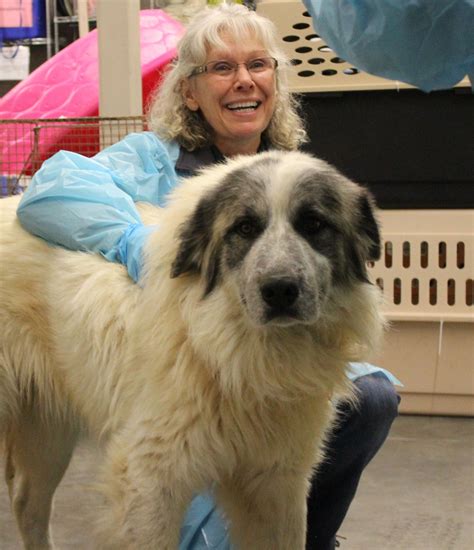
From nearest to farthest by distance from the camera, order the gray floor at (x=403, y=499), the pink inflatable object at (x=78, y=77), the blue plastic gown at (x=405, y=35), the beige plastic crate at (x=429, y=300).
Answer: the blue plastic gown at (x=405, y=35) < the gray floor at (x=403, y=499) < the beige plastic crate at (x=429, y=300) < the pink inflatable object at (x=78, y=77)

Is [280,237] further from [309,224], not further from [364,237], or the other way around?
[364,237]

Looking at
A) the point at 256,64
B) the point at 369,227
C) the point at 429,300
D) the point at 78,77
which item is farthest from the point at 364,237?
the point at 78,77

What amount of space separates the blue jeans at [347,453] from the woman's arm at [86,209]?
0.68 meters

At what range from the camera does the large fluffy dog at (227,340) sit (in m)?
1.92

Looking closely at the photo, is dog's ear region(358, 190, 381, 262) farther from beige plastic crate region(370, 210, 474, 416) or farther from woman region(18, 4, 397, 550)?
beige plastic crate region(370, 210, 474, 416)

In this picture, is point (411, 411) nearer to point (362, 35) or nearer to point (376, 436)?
point (376, 436)

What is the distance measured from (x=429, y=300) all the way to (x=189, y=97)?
2.07 meters

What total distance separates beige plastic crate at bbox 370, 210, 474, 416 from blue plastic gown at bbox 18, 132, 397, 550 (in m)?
1.94

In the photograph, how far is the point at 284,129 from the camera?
276 cm

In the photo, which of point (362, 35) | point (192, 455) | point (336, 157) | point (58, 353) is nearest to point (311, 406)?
point (192, 455)

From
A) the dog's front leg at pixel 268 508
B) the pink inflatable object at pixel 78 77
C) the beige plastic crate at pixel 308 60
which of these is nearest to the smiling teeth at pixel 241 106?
the dog's front leg at pixel 268 508

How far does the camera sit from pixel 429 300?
4.41m

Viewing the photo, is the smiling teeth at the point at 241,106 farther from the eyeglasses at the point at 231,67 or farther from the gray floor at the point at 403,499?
the gray floor at the point at 403,499

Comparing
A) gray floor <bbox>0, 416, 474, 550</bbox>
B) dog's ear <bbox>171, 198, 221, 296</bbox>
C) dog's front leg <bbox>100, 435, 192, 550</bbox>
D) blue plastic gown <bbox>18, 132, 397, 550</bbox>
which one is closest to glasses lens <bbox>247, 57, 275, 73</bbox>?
blue plastic gown <bbox>18, 132, 397, 550</bbox>
